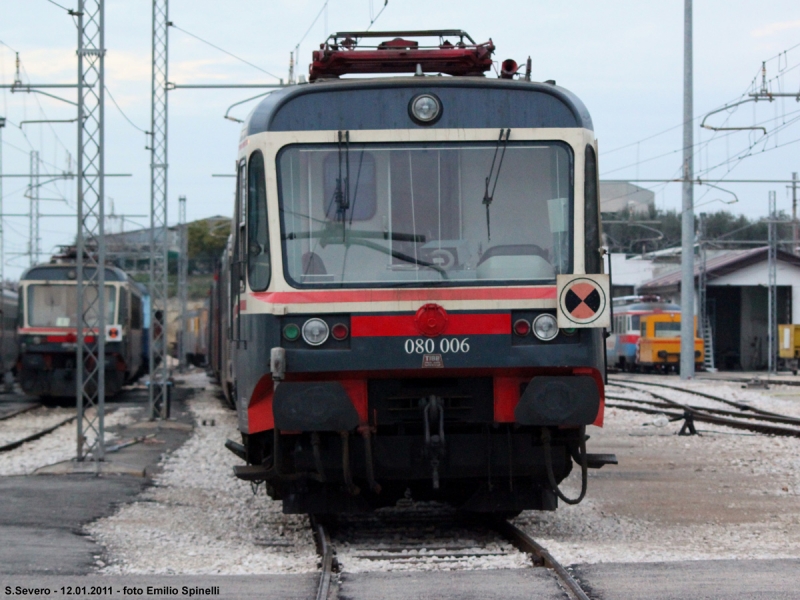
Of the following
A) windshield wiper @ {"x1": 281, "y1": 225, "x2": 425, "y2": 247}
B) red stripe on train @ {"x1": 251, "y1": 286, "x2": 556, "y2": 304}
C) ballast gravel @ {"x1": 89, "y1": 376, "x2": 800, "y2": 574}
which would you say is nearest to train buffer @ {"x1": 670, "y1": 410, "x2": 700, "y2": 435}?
ballast gravel @ {"x1": 89, "y1": 376, "x2": 800, "y2": 574}

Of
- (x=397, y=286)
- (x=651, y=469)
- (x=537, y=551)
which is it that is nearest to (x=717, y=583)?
(x=537, y=551)

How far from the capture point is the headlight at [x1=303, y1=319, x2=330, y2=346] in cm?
726

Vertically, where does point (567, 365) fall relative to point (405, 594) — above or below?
above

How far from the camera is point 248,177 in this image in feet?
25.0

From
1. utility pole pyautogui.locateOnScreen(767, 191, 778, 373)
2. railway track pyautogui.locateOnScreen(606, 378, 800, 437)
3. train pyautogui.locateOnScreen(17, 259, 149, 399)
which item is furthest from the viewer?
utility pole pyautogui.locateOnScreen(767, 191, 778, 373)

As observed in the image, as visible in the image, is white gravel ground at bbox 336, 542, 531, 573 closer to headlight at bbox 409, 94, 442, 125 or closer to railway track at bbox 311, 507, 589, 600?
railway track at bbox 311, 507, 589, 600

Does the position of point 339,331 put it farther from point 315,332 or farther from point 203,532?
point 203,532

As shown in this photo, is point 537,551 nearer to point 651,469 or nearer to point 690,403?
point 651,469

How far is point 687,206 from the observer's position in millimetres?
33625

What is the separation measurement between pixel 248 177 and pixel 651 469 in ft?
23.9

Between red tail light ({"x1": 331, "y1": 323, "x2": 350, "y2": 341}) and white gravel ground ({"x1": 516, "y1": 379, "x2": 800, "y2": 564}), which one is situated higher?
red tail light ({"x1": 331, "y1": 323, "x2": 350, "y2": 341})

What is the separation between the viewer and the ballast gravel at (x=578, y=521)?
7512mm

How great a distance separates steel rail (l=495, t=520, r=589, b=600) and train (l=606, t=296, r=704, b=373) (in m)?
33.6

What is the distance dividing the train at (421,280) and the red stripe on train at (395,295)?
13 mm
